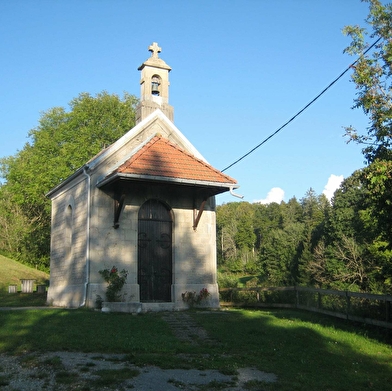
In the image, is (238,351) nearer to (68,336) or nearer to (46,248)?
(68,336)

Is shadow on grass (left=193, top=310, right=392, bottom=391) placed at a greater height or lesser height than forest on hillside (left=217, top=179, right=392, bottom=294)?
lesser

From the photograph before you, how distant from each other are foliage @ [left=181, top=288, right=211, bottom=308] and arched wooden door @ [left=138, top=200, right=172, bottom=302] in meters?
0.62

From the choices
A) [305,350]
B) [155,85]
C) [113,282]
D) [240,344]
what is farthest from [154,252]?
[305,350]

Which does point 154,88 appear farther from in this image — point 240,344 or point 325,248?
point 325,248

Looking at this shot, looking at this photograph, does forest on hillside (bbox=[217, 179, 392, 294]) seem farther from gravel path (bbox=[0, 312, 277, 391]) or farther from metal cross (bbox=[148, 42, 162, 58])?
metal cross (bbox=[148, 42, 162, 58])

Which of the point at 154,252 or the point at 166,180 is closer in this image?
the point at 166,180

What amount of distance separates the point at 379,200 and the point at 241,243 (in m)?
92.5

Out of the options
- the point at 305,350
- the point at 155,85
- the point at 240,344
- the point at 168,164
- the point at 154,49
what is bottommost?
the point at 305,350

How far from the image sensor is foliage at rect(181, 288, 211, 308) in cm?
1844

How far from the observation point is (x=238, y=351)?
35.0 ft

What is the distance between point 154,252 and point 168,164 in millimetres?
3340

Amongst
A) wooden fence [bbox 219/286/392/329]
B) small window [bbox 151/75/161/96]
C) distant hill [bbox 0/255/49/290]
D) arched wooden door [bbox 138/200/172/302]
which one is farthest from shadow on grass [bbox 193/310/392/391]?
distant hill [bbox 0/255/49/290]

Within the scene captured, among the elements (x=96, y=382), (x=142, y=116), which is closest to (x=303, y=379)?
(x=96, y=382)

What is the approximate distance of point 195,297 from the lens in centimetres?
1859
